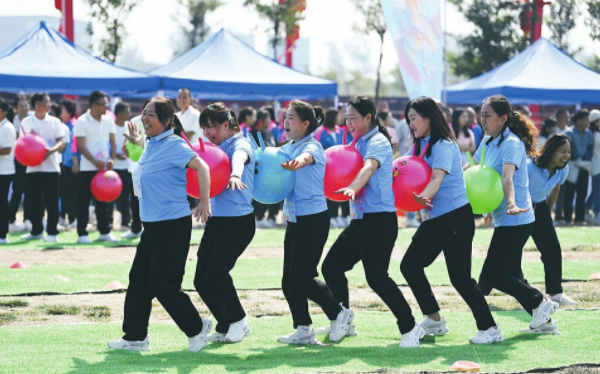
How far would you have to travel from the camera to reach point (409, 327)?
567cm

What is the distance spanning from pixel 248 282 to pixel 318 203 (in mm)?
3084

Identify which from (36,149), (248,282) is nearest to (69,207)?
(36,149)

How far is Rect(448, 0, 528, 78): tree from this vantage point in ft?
99.2

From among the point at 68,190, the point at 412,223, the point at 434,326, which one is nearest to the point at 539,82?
the point at 412,223

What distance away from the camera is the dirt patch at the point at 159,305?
6785 mm

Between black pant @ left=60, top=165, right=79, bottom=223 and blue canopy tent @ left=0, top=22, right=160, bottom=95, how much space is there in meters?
2.01

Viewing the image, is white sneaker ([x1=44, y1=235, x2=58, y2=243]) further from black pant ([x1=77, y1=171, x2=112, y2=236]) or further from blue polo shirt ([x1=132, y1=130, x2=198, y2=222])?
blue polo shirt ([x1=132, y1=130, x2=198, y2=222])

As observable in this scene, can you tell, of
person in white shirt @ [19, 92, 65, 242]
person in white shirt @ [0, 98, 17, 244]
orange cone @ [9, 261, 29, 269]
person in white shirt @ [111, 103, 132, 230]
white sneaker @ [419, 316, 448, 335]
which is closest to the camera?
white sneaker @ [419, 316, 448, 335]

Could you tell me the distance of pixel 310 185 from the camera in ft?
18.9

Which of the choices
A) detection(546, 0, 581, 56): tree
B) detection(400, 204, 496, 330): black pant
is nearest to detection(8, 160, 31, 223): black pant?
detection(400, 204, 496, 330): black pant

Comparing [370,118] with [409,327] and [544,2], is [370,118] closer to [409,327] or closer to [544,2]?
[409,327]

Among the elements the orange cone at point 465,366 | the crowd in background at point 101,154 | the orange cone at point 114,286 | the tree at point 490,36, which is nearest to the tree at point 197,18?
the tree at point 490,36

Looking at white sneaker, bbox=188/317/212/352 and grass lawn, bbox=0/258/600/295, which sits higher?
white sneaker, bbox=188/317/212/352

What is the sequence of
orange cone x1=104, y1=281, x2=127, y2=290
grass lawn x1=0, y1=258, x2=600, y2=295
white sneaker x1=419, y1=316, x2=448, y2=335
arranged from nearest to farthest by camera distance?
white sneaker x1=419, y1=316, x2=448, y2=335 → orange cone x1=104, y1=281, x2=127, y2=290 → grass lawn x1=0, y1=258, x2=600, y2=295
